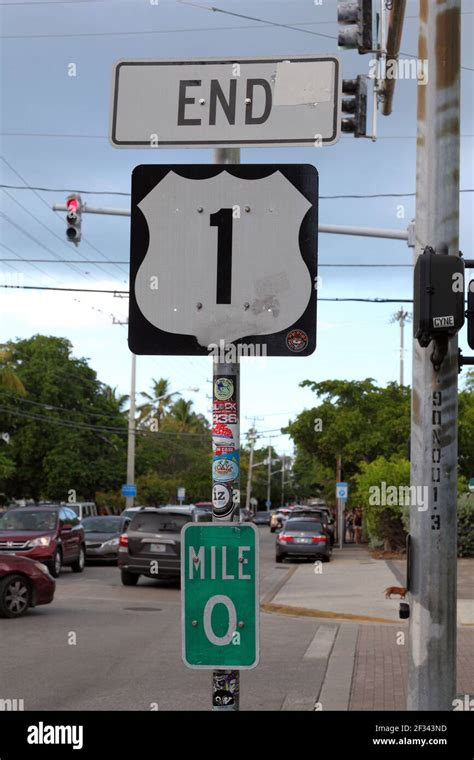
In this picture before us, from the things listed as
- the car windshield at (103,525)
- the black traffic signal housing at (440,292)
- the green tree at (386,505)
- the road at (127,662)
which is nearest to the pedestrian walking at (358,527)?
the green tree at (386,505)

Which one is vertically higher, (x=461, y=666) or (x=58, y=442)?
(x=58, y=442)

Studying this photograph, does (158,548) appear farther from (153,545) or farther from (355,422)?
(355,422)

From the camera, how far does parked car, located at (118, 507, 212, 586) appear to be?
796 inches

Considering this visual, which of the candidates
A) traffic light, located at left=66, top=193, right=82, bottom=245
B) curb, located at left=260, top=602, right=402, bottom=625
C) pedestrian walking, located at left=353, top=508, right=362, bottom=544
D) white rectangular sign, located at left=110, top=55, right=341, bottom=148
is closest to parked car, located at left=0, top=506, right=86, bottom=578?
curb, located at left=260, top=602, right=402, bottom=625

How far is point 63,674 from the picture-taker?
9.88 m

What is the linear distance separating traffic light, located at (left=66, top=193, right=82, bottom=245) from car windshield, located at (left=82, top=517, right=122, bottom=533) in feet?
43.0

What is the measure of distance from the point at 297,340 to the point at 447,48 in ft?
9.35

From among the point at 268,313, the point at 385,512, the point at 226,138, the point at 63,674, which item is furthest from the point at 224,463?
the point at 385,512

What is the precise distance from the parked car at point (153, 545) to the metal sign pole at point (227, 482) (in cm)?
1711

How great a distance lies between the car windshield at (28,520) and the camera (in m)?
21.9

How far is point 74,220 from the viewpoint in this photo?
16.5m

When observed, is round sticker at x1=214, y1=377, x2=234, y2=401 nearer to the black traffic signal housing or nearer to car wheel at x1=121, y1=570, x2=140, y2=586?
the black traffic signal housing
